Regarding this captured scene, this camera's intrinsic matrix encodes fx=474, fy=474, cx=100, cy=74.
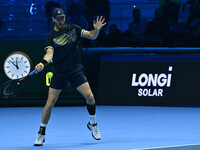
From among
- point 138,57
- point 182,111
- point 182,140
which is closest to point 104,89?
point 138,57

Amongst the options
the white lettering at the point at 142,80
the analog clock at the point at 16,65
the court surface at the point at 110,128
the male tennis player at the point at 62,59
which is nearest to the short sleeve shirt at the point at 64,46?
the male tennis player at the point at 62,59

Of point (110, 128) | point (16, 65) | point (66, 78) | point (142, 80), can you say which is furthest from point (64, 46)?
point (142, 80)

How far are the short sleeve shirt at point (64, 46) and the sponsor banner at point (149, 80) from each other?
4186 mm

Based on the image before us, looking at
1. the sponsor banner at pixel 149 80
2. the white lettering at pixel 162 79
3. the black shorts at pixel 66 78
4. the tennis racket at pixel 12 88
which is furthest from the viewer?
the white lettering at pixel 162 79

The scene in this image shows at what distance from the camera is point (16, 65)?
9.98 meters

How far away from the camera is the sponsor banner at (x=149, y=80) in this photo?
988 cm

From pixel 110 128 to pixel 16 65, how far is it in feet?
11.0

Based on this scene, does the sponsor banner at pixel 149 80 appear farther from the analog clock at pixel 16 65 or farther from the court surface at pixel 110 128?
the analog clock at pixel 16 65

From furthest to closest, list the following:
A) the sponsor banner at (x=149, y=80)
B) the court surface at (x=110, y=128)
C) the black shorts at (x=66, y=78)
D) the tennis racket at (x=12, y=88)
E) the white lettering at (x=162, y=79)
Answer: the white lettering at (x=162, y=79)
the sponsor banner at (x=149, y=80)
the tennis racket at (x=12, y=88)
the black shorts at (x=66, y=78)
the court surface at (x=110, y=128)

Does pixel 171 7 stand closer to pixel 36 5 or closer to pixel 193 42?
pixel 193 42

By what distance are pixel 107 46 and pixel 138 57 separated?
1.41m

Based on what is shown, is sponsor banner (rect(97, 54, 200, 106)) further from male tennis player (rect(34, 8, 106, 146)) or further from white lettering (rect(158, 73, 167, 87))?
male tennis player (rect(34, 8, 106, 146))

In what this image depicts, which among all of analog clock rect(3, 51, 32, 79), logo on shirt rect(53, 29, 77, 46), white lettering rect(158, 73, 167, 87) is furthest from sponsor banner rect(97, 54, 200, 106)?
logo on shirt rect(53, 29, 77, 46)

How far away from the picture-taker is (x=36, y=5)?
11070 mm
